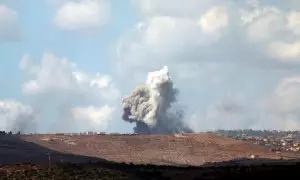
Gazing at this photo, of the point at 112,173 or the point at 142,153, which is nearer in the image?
the point at 112,173

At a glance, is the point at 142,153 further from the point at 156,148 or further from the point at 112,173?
the point at 112,173

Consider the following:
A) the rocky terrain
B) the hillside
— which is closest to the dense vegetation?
the rocky terrain

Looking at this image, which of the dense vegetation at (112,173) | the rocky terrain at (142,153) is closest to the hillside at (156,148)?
the rocky terrain at (142,153)

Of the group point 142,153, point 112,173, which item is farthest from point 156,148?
point 112,173

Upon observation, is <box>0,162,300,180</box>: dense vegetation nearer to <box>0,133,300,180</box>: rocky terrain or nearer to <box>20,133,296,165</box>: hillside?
<box>0,133,300,180</box>: rocky terrain

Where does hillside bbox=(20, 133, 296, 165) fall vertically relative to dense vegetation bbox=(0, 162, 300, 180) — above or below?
above

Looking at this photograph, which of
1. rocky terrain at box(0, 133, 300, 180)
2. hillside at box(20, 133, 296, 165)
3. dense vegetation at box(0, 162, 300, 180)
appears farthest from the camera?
hillside at box(20, 133, 296, 165)

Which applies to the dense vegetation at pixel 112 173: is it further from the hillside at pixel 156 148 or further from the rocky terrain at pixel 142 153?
the hillside at pixel 156 148

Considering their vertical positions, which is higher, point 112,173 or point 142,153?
point 142,153
